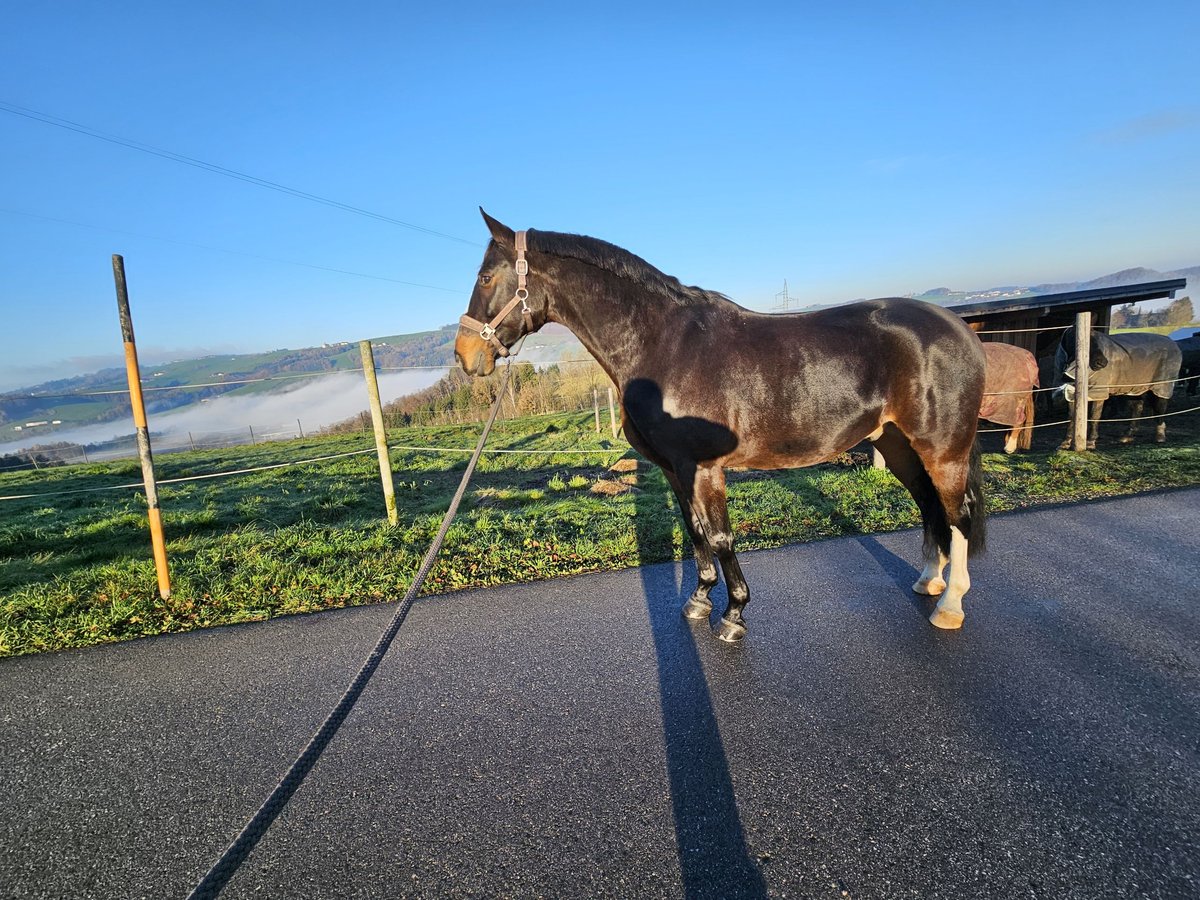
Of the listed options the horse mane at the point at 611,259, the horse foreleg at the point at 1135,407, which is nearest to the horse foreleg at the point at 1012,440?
the horse foreleg at the point at 1135,407

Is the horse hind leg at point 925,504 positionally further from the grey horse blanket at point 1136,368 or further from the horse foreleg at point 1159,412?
the horse foreleg at point 1159,412

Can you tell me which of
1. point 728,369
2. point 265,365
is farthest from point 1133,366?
point 265,365

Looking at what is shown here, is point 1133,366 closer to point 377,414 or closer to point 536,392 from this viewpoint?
point 377,414

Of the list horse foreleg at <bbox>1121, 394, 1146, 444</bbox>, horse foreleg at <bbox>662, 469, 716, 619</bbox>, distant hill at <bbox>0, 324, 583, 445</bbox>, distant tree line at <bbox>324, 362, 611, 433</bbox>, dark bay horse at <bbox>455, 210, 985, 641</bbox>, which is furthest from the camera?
distant tree line at <bbox>324, 362, 611, 433</bbox>

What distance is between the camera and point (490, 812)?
6.49 ft

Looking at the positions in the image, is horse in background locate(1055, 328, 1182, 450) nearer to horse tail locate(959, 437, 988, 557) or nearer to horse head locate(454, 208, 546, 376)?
horse tail locate(959, 437, 988, 557)

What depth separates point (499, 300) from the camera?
10.9 feet

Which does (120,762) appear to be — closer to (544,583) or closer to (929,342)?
(544,583)

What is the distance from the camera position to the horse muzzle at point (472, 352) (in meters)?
3.35

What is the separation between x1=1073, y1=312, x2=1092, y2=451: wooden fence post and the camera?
25.8ft

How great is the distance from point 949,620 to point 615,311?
2.75 m

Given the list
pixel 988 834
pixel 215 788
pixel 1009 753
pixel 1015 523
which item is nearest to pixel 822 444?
pixel 1009 753

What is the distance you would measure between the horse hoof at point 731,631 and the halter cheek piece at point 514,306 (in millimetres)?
2216

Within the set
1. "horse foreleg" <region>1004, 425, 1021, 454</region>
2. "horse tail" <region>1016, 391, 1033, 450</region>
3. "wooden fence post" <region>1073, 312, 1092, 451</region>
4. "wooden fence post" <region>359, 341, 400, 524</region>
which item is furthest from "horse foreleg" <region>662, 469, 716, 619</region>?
"horse tail" <region>1016, 391, 1033, 450</region>
